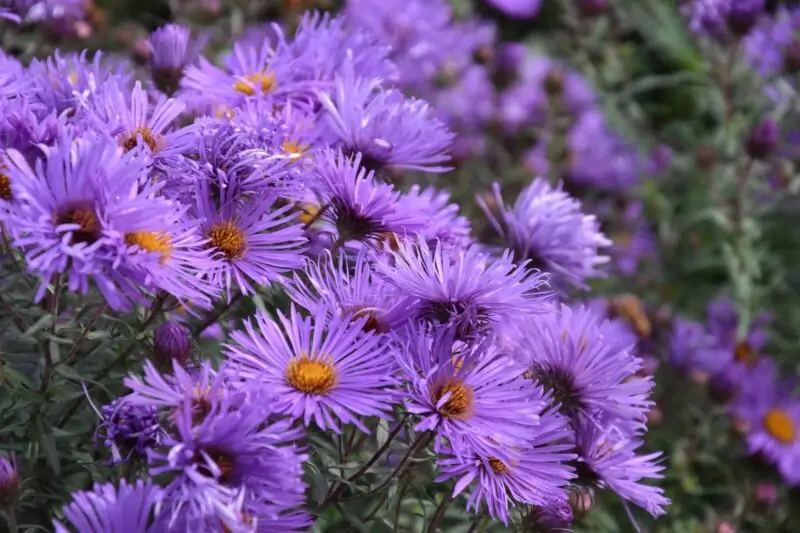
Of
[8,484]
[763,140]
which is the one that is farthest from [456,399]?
[763,140]

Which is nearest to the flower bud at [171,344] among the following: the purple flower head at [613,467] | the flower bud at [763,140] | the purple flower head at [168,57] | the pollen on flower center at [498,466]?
the pollen on flower center at [498,466]

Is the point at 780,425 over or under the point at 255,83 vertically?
under

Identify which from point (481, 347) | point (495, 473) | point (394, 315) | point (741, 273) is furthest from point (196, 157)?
point (741, 273)

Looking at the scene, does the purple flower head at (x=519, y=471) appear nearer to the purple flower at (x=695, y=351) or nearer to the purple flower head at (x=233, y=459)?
the purple flower head at (x=233, y=459)

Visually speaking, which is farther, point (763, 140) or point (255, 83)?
point (763, 140)

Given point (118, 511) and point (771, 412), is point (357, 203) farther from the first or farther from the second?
point (771, 412)

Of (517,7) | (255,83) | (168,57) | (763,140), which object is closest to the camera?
(255,83)
